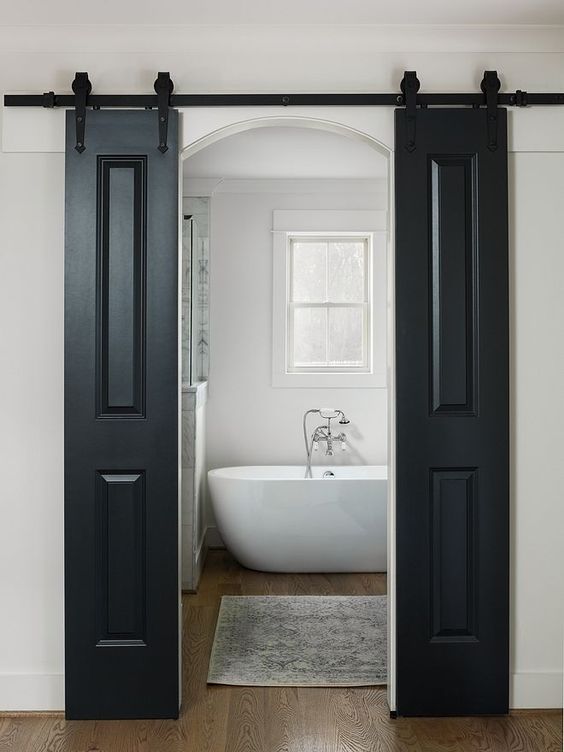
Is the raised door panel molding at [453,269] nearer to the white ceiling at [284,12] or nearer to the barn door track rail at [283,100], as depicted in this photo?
the barn door track rail at [283,100]

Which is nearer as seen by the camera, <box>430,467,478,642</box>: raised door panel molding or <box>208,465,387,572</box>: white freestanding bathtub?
<box>430,467,478,642</box>: raised door panel molding

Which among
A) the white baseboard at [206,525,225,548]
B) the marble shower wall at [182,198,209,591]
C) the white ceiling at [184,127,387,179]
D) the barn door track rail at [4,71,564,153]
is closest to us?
the barn door track rail at [4,71,564,153]

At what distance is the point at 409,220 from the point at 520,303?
22.6 inches

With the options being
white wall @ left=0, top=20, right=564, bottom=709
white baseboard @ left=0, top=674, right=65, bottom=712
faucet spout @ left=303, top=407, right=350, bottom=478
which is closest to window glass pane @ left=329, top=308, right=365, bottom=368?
faucet spout @ left=303, top=407, right=350, bottom=478

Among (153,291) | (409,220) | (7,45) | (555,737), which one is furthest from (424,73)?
(555,737)

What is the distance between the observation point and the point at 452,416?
123 inches

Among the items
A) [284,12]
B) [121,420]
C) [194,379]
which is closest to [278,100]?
[284,12]

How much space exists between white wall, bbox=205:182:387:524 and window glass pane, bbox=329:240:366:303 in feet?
0.97

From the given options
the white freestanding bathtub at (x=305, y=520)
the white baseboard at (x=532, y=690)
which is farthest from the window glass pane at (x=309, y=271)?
the white baseboard at (x=532, y=690)

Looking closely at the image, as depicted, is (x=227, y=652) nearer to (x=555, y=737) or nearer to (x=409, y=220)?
(x=555, y=737)

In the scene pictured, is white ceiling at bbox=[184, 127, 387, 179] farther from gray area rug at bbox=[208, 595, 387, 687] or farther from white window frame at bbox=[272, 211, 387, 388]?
gray area rug at bbox=[208, 595, 387, 687]

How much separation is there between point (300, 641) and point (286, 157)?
295 centimetres

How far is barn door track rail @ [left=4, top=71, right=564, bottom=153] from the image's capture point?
308 cm

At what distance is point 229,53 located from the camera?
3.15 meters
